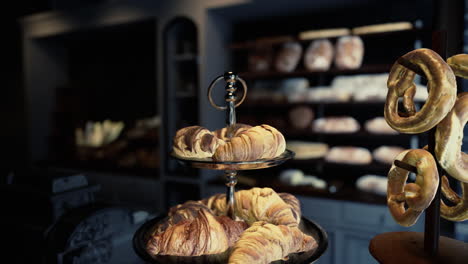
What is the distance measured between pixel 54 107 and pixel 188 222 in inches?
152

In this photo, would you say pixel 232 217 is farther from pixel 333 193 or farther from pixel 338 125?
pixel 338 125

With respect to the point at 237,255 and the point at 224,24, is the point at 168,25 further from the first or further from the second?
the point at 237,255

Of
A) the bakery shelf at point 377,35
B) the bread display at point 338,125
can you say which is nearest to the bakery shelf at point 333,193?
the bread display at point 338,125

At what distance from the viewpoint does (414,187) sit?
2.43ft

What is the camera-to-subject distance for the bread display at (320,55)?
8.23 feet

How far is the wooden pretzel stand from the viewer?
760 mm

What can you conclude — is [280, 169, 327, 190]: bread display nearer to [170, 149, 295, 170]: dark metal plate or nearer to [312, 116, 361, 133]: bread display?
[312, 116, 361, 133]: bread display

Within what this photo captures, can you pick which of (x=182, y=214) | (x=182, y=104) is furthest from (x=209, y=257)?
(x=182, y=104)

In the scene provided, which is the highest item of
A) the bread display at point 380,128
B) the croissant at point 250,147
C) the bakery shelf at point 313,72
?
the bakery shelf at point 313,72

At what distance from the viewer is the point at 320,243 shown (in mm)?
903

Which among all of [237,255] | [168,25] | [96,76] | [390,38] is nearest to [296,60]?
[390,38]

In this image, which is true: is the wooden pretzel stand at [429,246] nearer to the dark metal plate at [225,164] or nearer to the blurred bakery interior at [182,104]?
the dark metal plate at [225,164]

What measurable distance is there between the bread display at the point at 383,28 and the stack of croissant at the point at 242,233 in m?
1.84

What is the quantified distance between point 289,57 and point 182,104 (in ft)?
3.61
